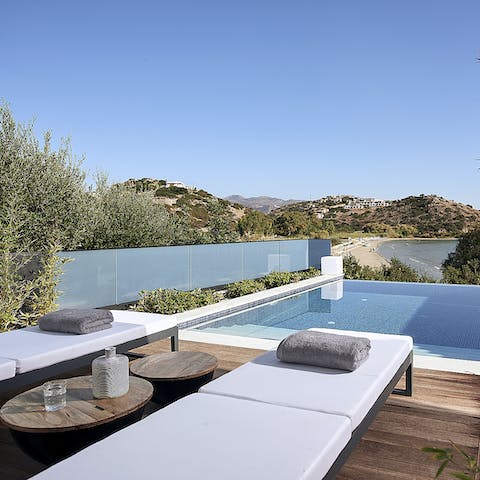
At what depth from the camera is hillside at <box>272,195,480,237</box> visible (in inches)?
1166

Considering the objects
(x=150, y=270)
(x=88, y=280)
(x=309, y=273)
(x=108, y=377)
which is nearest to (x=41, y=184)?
(x=88, y=280)

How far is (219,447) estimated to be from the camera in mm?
2043

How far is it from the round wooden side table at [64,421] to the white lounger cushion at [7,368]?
0.36 meters

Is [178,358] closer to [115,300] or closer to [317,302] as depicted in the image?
[115,300]

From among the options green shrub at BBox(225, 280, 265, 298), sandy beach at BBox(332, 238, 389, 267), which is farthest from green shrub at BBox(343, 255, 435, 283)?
green shrub at BBox(225, 280, 265, 298)

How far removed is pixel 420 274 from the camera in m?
14.0

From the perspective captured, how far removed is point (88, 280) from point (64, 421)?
5.12 metres

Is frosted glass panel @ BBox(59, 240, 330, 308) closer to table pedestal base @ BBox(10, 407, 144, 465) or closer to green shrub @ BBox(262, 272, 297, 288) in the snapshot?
green shrub @ BBox(262, 272, 297, 288)

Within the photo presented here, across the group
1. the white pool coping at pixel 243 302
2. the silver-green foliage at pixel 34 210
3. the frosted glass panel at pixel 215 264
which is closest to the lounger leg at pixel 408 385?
the white pool coping at pixel 243 302

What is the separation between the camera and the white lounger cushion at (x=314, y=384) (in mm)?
2504

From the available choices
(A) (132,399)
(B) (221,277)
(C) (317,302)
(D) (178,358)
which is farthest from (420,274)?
(A) (132,399)

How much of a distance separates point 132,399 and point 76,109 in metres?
14.4

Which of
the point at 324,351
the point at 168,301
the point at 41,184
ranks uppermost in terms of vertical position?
the point at 41,184

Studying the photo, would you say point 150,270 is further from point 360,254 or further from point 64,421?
point 360,254
